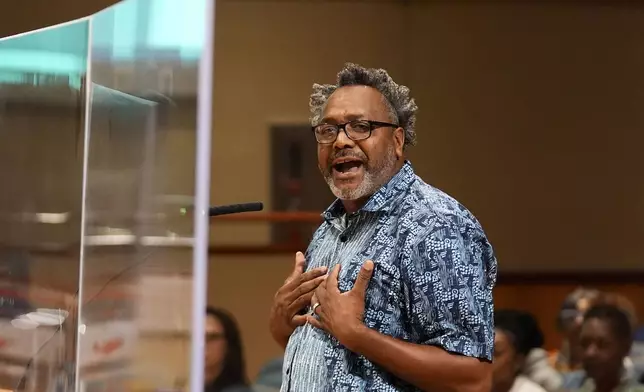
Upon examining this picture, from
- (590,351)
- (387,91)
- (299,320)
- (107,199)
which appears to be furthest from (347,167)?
(590,351)

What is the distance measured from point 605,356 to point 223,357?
1.07 metres

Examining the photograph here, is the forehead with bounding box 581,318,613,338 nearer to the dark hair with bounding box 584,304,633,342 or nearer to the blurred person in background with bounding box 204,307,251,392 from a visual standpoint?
the dark hair with bounding box 584,304,633,342

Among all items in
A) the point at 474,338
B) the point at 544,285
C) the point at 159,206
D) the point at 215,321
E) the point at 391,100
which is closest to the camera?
the point at 159,206

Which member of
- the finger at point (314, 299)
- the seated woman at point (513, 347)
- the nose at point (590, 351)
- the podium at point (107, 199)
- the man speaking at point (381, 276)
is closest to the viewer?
the podium at point (107, 199)

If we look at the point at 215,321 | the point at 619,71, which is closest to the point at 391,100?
the point at 215,321

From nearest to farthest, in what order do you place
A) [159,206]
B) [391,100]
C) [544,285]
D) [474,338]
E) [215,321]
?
[159,206], [474,338], [391,100], [215,321], [544,285]

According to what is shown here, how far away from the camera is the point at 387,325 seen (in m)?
1.21

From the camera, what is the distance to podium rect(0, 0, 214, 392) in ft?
2.96

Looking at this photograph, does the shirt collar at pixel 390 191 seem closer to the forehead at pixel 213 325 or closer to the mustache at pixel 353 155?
the mustache at pixel 353 155

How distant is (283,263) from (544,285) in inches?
33.4

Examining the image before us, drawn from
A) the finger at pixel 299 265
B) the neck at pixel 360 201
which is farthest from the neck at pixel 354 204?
the finger at pixel 299 265

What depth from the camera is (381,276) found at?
121 cm

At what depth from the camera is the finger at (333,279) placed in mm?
1216

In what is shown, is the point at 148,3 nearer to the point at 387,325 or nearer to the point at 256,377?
the point at 387,325
